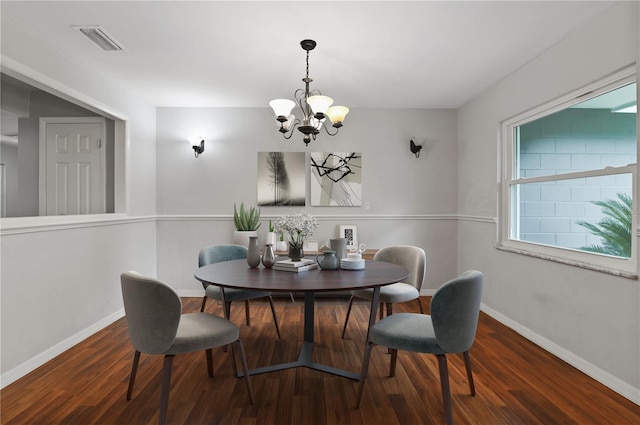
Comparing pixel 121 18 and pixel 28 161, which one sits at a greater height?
pixel 121 18

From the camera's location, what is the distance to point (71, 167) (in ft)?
11.8

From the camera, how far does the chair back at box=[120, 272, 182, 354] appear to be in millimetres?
1738

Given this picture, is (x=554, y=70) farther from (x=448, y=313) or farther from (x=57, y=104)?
(x=57, y=104)

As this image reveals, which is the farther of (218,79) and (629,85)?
(218,79)

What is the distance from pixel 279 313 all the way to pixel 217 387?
160 centimetres

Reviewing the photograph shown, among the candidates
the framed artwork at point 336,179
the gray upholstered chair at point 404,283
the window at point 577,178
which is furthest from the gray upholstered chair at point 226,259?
the window at point 577,178

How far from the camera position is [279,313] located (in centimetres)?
383

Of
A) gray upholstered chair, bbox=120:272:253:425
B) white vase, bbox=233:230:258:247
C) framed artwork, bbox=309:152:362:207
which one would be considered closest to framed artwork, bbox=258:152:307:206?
framed artwork, bbox=309:152:362:207

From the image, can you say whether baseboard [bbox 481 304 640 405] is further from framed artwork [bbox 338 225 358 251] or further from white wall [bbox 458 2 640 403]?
framed artwork [bbox 338 225 358 251]

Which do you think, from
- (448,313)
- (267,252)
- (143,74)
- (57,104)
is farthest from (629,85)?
(57,104)

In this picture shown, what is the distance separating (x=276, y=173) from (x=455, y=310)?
10.5 feet

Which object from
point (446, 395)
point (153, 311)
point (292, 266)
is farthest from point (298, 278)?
point (446, 395)

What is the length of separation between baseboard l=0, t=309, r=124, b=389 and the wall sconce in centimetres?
200

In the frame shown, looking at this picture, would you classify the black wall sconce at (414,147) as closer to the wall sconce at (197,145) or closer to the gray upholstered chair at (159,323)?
the wall sconce at (197,145)
